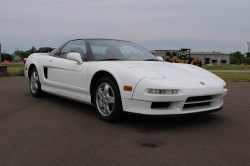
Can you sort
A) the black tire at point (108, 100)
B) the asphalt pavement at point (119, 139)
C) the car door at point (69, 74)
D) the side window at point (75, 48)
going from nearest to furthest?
1. the asphalt pavement at point (119, 139)
2. the black tire at point (108, 100)
3. the car door at point (69, 74)
4. the side window at point (75, 48)

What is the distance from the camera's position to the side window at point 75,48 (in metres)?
4.67

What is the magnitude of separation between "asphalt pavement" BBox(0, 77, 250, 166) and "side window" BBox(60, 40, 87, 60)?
1089 millimetres

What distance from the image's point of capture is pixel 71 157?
8.30ft

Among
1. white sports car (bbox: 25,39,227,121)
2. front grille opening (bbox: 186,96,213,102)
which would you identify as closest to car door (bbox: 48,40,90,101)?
white sports car (bbox: 25,39,227,121)

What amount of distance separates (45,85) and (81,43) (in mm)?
1352

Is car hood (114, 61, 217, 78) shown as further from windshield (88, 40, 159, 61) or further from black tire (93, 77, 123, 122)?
windshield (88, 40, 159, 61)

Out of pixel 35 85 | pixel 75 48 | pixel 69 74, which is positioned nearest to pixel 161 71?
pixel 69 74

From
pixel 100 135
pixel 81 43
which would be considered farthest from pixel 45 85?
pixel 100 135

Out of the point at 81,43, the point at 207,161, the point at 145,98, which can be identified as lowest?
the point at 207,161

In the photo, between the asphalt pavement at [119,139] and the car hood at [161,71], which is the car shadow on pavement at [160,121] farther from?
the car hood at [161,71]

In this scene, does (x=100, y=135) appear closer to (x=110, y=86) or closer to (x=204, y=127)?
(x=110, y=86)

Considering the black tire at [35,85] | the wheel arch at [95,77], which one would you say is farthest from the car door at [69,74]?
the black tire at [35,85]

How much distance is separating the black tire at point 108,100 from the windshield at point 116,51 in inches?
24.5

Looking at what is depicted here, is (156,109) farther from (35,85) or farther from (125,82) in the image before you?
(35,85)
